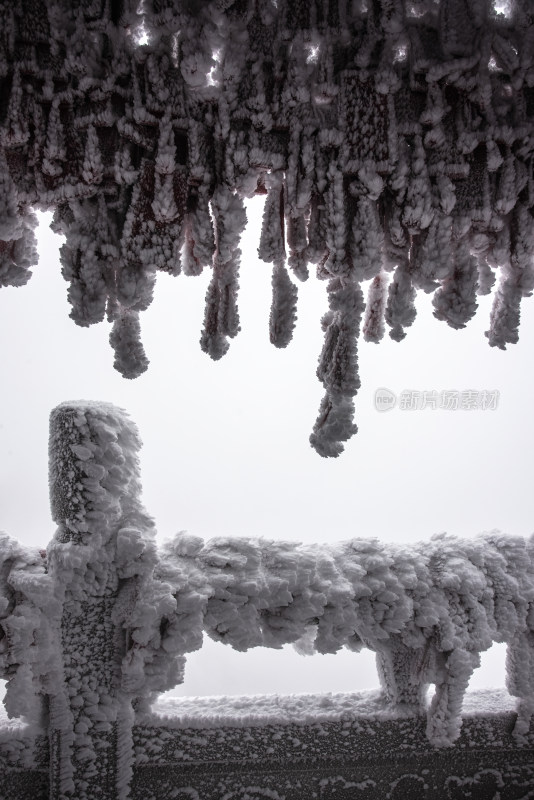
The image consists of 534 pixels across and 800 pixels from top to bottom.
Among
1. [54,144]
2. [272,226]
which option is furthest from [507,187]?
[54,144]

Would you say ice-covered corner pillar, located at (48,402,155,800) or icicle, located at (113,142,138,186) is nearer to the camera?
icicle, located at (113,142,138,186)

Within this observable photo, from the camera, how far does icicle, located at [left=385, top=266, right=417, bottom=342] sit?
719 mm

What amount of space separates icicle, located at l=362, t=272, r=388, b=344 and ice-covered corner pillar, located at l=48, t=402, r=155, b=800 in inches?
15.1

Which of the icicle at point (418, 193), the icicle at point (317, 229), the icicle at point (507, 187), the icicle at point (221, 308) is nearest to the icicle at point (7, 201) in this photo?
the icicle at point (221, 308)

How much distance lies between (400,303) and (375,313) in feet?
0.26

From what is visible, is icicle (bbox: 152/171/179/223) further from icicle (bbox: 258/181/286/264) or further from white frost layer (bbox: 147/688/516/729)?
white frost layer (bbox: 147/688/516/729)

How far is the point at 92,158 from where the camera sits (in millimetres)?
634

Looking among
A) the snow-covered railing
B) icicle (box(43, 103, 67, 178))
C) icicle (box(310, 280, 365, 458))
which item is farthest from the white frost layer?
icicle (box(43, 103, 67, 178))

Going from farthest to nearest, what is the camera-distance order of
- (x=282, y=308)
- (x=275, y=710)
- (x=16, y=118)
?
(x=275, y=710) → (x=282, y=308) → (x=16, y=118)

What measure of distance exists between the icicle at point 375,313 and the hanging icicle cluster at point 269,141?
0.07 m

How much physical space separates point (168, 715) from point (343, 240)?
Answer: 68cm

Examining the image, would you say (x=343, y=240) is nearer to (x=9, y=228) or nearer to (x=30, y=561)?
(x=9, y=228)

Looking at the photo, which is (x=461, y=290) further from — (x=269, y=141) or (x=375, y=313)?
(x=269, y=141)

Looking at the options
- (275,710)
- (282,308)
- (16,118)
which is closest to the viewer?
(16,118)
